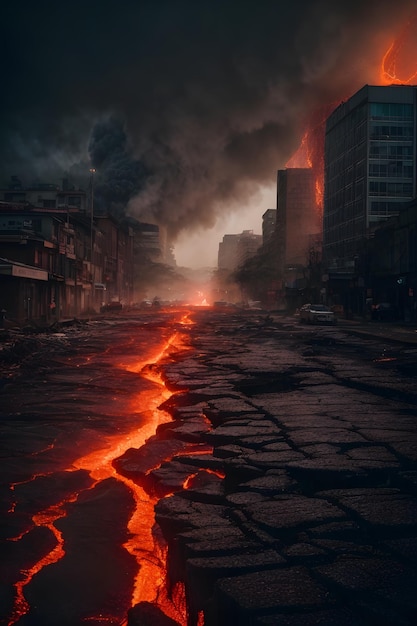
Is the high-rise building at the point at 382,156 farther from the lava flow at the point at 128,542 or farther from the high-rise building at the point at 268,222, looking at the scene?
the high-rise building at the point at 268,222

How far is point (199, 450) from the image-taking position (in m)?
6.19

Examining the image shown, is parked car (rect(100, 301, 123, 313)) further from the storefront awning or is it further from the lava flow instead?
the lava flow

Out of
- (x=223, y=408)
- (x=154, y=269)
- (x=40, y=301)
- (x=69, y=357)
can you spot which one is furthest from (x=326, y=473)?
(x=154, y=269)

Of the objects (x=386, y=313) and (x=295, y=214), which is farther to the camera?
(x=295, y=214)

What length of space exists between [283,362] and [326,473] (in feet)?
31.7

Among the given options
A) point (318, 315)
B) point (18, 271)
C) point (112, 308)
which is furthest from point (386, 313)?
point (112, 308)

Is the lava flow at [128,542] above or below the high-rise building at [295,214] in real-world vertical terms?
below

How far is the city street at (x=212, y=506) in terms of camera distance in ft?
9.80

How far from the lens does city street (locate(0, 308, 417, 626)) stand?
2988mm

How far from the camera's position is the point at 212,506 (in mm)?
4254

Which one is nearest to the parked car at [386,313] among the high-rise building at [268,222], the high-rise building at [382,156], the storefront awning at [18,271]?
the high-rise building at [382,156]

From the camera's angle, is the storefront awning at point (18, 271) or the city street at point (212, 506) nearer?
the city street at point (212, 506)

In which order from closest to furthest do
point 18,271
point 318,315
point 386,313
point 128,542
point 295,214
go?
point 128,542 → point 18,271 → point 318,315 → point 386,313 → point 295,214

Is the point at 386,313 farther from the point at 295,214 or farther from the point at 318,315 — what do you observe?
the point at 295,214
